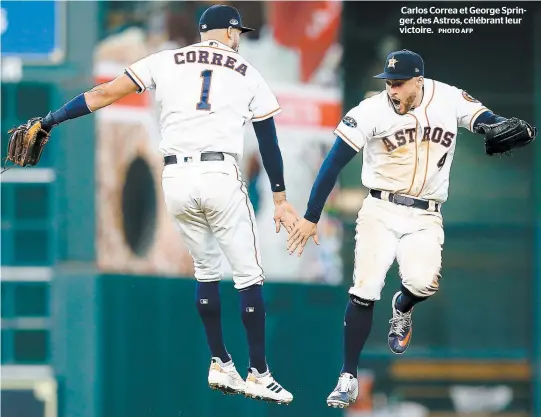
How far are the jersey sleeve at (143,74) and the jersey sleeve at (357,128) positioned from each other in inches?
49.2

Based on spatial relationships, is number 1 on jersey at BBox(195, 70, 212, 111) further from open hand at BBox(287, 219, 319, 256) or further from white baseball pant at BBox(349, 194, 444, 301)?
white baseball pant at BBox(349, 194, 444, 301)

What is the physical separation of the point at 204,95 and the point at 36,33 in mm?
3637

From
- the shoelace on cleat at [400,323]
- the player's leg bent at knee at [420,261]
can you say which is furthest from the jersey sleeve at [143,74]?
the shoelace on cleat at [400,323]

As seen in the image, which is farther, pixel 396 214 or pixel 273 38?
pixel 273 38

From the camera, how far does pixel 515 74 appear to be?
13648 mm

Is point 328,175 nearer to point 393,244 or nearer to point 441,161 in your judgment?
point 393,244

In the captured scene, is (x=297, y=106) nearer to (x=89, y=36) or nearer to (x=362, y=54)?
(x=362, y=54)

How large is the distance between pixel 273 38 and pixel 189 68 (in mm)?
3153

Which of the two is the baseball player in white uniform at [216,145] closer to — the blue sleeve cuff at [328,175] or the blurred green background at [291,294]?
the blue sleeve cuff at [328,175]

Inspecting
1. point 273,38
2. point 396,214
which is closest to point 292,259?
point 273,38

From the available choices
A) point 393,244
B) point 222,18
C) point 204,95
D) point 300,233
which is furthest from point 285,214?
point 222,18

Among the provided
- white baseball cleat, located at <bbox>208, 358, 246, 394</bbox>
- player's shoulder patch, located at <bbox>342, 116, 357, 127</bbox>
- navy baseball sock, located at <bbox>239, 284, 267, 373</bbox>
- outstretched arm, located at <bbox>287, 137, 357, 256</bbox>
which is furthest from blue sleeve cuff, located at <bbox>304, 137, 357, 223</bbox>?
white baseball cleat, located at <bbox>208, 358, 246, 394</bbox>

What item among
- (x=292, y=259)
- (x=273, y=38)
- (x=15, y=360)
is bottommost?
(x=15, y=360)

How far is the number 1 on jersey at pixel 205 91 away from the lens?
400 inches
